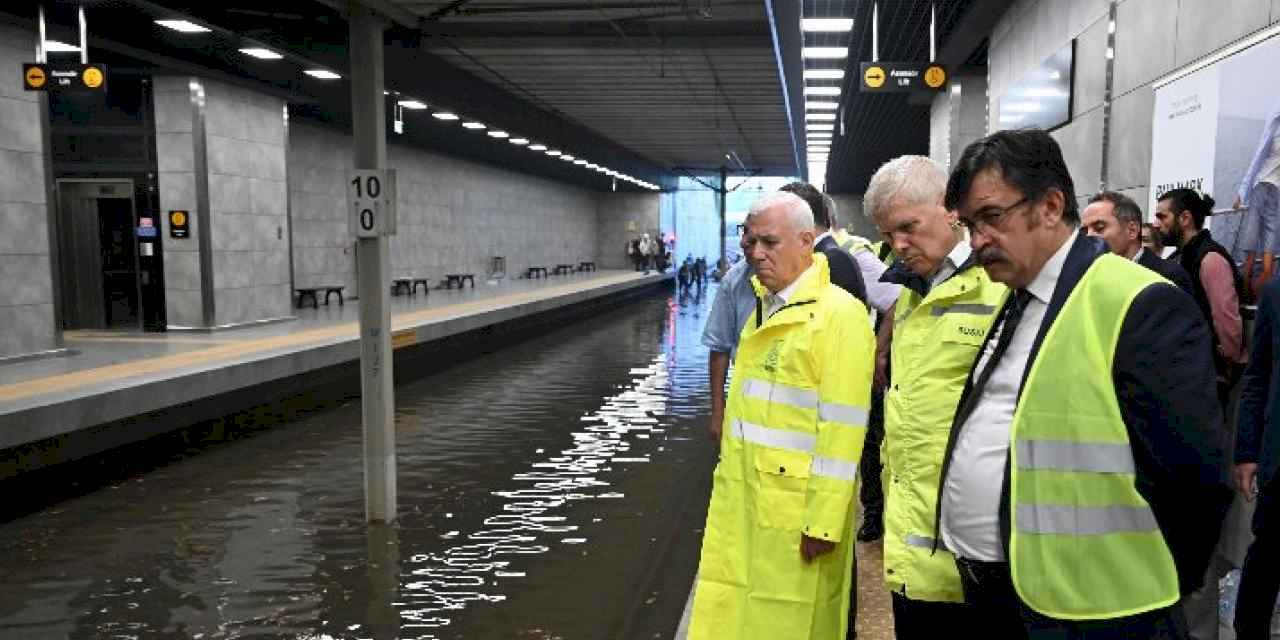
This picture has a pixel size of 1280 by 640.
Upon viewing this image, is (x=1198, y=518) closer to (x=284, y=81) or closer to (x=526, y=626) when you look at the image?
Answer: (x=526, y=626)

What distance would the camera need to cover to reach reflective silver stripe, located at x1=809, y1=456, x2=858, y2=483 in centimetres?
244

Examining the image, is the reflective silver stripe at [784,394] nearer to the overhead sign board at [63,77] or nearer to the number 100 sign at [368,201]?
the number 100 sign at [368,201]

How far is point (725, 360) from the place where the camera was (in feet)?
12.1

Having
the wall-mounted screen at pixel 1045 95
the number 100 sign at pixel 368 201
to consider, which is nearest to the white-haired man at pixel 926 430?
the number 100 sign at pixel 368 201

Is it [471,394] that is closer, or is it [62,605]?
[62,605]

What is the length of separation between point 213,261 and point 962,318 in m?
13.0

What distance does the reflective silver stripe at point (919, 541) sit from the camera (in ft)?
6.70

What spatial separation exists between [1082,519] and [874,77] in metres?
9.46

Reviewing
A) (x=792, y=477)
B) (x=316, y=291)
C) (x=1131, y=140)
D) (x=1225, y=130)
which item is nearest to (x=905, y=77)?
(x=1131, y=140)

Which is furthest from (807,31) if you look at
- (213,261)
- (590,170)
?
(590,170)

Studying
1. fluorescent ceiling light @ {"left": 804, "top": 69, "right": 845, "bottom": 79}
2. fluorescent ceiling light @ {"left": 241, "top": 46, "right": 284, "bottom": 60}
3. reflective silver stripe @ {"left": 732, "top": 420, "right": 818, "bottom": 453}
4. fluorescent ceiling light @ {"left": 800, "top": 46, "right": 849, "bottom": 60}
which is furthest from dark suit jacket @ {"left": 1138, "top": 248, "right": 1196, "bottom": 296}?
fluorescent ceiling light @ {"left": 804, "top": 69, "right": 845, "bottom": 79}

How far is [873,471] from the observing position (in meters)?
4.79

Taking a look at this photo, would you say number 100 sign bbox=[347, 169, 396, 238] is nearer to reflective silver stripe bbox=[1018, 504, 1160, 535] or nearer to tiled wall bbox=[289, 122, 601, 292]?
reflective silver stripe bbox=[1018, 504, 1160, 535]

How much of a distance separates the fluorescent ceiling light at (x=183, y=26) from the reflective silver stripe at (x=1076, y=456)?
1005 centimetres
